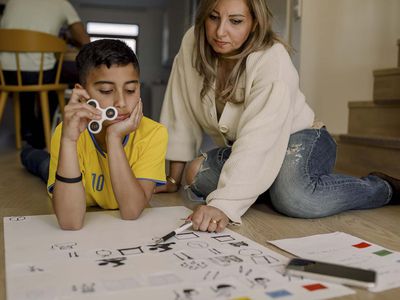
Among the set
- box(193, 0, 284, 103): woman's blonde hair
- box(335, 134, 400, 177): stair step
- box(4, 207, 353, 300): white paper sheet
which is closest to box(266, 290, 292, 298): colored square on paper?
box(4, 207, 353, 300): white paper sheet

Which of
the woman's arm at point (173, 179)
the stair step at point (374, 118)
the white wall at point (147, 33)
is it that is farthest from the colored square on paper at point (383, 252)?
the white wall at point (147, 33)

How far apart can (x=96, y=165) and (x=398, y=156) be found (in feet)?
4.11

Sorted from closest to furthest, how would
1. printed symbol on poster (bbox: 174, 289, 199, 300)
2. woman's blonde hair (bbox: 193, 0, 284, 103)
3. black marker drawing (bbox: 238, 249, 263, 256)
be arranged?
printed symbol on poster (bbox: 174, 289, 199, 300) < black marker drawing (bbox: 238, 249, 263, 256) < woman's blonde hair (bbox: 193, 0, 284, 103)

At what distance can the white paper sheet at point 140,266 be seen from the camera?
2.21ft

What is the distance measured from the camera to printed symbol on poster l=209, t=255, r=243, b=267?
0.79 meters

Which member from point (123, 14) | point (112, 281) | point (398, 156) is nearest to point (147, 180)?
point (112, 281)

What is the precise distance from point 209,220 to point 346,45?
5.78 ft

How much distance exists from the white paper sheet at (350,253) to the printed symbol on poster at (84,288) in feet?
1.25

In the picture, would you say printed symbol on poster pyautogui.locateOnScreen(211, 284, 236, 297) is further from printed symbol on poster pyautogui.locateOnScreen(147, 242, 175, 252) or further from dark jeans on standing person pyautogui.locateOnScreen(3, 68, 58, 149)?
dark jeans on standing person pyautogui.locateOnScreen(3, 68, 58, 149)

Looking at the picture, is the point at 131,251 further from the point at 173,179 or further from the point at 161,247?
the point at 173,179

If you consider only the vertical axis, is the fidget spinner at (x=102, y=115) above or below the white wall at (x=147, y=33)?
below

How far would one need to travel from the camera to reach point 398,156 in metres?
1.87

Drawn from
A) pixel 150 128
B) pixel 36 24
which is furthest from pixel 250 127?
pixel 36 24

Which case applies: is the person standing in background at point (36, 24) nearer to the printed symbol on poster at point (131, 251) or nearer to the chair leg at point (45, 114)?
the chair leg at point (45, 114)
